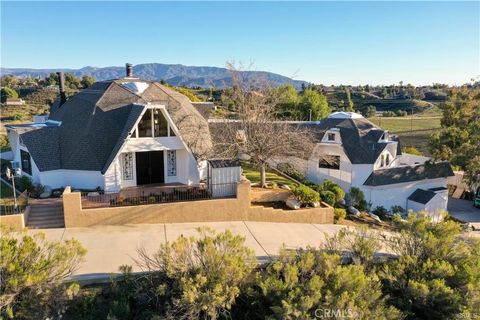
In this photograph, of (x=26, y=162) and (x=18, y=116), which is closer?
(x=26, y=162)

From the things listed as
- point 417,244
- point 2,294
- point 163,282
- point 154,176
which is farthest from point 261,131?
point 2,294

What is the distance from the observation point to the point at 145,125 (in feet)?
59.0

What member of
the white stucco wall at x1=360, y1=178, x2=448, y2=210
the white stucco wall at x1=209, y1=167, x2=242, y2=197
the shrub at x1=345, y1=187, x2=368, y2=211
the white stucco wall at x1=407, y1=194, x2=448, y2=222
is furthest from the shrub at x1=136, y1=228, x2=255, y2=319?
the white stucco wall at x1=407, y1=194, x2=448, y2=222

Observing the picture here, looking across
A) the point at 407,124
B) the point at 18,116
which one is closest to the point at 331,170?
the point at 18,116

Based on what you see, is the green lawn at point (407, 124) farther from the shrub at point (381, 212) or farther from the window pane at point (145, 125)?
the window pane at point (145, 125)

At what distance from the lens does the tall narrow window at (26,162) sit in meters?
18.7

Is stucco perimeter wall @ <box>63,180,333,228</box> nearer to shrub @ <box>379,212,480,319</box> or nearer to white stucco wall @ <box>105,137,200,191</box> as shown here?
white stucco wall @ <box>105,137,200,191</box>

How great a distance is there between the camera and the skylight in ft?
68.8

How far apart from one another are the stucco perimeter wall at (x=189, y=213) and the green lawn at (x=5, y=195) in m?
3.41

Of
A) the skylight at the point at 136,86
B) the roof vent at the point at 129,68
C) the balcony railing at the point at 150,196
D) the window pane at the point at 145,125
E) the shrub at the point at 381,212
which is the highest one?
the roof vent at the point at 129,68

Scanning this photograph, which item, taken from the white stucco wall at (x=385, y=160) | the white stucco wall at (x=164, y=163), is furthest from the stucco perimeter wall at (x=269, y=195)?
the white stucco wall at (x=385, y=160)

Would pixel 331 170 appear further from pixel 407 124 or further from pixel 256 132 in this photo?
pixel 407 124

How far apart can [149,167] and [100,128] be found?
133 inches

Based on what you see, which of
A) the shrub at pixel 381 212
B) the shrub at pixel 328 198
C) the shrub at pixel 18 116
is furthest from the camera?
the shrub at pixel 18 116
